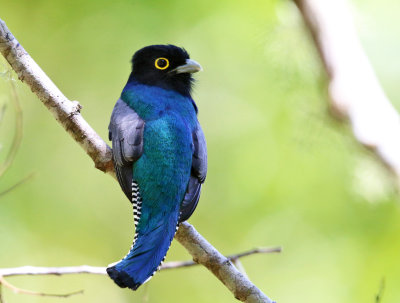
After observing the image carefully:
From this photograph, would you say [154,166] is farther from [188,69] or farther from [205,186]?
[205,186]

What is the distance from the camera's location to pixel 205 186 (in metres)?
8.59

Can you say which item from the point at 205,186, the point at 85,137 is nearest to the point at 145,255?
the point at 85,137

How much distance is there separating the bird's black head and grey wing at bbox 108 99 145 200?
21.3 inches

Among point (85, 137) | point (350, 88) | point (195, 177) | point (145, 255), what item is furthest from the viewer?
point (195, 177)

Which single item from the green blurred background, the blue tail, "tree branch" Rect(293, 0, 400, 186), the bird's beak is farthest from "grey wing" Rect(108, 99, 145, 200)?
the green blurred background

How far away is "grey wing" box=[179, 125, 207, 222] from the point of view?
377cm

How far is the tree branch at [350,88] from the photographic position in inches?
81.2

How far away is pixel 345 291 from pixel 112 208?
3.20 meters

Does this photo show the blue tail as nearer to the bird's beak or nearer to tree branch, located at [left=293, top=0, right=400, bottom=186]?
the bird's beak

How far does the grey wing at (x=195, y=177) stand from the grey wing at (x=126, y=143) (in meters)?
0.35

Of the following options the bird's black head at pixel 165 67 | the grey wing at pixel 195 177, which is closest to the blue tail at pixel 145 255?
the grey wing at pixel 195 177

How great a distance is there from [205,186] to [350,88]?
21.3ft

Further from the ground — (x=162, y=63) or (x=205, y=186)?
(x=162, y=63)

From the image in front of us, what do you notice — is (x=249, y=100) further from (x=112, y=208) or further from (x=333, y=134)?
(x=333, y=134)
